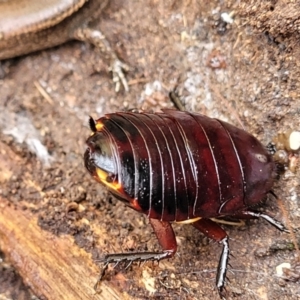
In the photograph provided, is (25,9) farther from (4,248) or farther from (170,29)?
(4,248)

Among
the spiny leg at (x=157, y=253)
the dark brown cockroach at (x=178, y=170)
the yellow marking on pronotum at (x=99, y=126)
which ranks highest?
the yellow marking on pronotum at (x=99, y=126)

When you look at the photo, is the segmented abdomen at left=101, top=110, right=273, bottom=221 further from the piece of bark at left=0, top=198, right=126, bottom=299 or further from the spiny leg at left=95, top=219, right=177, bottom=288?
the piece of bark at left=0, top=198, right=126, bottom=299

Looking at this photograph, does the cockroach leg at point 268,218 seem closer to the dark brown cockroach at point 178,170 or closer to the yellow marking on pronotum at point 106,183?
the dark brown cockroach at point 178,170

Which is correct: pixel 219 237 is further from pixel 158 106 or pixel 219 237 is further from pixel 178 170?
pixel 158 106

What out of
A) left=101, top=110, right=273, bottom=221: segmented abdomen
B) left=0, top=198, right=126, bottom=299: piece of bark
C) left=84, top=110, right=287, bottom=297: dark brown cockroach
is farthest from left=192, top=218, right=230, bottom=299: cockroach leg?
left=0, top=198, right=126, bottom=299: piece of bark

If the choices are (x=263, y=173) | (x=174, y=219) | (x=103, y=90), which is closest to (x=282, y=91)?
(x=263, y=173)

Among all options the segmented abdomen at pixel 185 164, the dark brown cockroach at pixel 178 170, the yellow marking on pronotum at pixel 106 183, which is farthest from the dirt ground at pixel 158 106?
the yellow marking on pronotum at pixel 106 183
